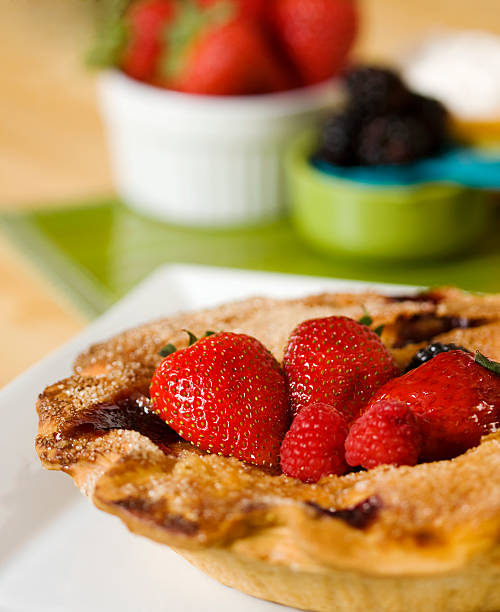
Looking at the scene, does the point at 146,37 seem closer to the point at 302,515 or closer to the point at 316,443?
the point at 316,443

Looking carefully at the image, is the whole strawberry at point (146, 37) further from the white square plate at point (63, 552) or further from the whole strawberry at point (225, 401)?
the whole strawberry at point (225, 401)

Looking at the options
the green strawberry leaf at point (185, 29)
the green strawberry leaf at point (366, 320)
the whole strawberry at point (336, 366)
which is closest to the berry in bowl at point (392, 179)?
the green strawberry leaf at point (185, 29)

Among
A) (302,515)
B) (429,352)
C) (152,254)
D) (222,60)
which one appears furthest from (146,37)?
(302,515)

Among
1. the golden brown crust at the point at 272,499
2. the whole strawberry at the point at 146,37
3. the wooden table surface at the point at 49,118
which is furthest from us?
the whole strawberry at the point at 146,37

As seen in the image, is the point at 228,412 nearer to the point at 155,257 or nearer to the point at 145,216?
the point at 155,257

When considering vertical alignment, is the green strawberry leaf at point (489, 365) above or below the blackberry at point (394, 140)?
above

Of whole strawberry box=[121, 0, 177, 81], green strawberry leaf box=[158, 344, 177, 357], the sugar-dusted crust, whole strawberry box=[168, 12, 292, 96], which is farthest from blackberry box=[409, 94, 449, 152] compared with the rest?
the sugar-dusted crust
